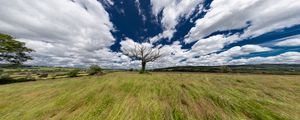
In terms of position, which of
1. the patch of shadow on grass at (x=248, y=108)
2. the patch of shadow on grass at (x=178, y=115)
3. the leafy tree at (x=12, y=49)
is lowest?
the patch of shadow on grass at (x=178, y=115)

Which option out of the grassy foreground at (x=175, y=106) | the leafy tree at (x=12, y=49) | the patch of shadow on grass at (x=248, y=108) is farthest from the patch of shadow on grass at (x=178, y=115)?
the leafy tree at (x=12, y=49)

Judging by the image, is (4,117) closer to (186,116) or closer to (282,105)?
(186,116)

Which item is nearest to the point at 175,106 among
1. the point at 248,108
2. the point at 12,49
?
the point at 248,108

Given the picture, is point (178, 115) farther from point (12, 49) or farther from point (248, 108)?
point (12, 49)

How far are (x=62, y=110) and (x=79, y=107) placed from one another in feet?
1.92

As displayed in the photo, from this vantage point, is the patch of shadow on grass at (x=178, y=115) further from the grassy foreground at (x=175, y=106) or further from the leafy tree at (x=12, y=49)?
the leafy tree at (x=12, y=49)

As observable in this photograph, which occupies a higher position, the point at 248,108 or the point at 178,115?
the point at 248,108

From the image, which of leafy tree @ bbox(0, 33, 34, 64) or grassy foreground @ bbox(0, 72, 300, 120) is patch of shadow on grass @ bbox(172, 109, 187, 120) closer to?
grassy foreground @ bbox(0, 72, 300, 120)

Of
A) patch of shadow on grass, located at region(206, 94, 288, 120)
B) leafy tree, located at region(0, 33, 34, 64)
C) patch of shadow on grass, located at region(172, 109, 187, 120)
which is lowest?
patch of shadow on grass, located at region(172, 109, 187, 120)

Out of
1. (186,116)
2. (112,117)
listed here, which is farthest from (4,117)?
(186,116)

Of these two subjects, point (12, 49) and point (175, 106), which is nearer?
point (175, 106)

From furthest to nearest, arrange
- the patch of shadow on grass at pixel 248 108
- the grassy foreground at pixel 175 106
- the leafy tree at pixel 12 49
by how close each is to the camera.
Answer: the leafy tree at pixel 12 49 < the grassy foreground at pixel 175 106 < the patch of shadow on grass at pixel 248 108

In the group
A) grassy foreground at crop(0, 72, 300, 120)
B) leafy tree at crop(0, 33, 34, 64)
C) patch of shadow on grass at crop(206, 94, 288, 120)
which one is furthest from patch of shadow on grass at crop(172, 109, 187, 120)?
leafy tree at crop(0, 33, 34, 64)

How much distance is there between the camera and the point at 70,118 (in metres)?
3.86
